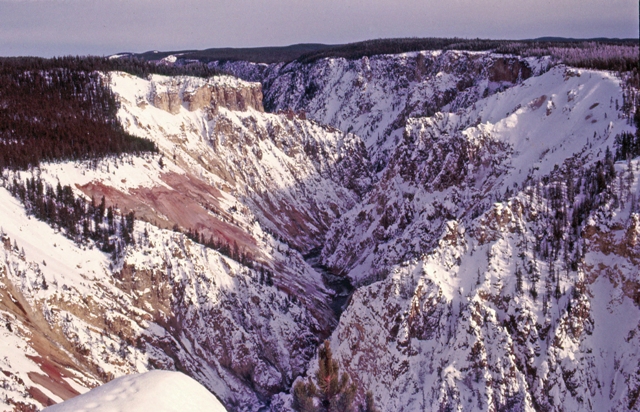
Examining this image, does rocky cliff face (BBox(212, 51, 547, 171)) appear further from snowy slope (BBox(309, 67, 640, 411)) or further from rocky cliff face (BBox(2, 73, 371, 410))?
snowy slope (BBox(309, 67, 640, 411))

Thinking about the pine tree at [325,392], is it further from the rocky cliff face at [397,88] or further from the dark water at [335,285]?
the rocky cliff face at [397,88]

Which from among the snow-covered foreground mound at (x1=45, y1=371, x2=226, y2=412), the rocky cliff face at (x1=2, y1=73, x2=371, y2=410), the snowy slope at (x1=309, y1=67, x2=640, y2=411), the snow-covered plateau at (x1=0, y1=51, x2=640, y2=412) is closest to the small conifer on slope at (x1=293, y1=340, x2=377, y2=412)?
the snow-covered foreground mound at (x1=45, y1=371, x2=226, y2=412)

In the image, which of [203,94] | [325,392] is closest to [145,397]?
[325,392]

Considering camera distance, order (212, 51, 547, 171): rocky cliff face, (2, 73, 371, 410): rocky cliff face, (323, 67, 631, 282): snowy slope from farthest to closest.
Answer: (212, 51, 547, 171): rocky cliff face
(323, 67, 631, 282): snowy slope
(2, 73, 371, 410): rocky cliff face

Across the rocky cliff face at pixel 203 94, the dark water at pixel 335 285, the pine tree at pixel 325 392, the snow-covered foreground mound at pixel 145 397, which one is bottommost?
the dark water at pixel 335 285

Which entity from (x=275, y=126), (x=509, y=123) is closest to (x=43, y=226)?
(x=509, y=123)

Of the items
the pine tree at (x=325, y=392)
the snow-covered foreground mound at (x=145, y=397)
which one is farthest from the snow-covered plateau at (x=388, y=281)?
the pine tree at (x=325, y=392)
